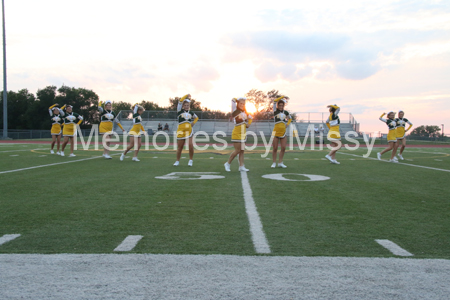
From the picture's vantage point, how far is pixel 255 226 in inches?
152

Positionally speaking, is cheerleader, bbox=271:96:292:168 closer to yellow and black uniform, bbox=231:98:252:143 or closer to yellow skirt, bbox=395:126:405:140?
yellow and black uniform, bbox=231:98:252:143

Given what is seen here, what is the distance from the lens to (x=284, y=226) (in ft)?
12.7

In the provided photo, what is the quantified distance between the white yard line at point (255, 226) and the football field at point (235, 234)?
0.03ft

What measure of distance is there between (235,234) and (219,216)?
775 millimetres

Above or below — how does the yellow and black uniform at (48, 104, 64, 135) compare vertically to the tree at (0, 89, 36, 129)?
below

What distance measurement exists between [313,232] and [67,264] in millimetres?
2267

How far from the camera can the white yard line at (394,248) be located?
298 cm

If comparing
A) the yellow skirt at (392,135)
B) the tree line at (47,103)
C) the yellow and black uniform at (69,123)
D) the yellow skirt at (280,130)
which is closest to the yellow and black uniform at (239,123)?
the yellow skirt at (280,130)

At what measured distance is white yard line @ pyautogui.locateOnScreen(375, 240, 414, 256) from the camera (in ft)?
9.77

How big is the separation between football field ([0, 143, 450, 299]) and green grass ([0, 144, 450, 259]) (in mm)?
15

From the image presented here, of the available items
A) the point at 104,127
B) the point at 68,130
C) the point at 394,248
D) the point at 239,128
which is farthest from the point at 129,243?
the point at 68,130

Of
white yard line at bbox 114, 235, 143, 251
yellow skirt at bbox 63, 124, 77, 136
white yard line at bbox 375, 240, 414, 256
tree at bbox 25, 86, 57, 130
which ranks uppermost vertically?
tree at bbox 25, 86, 57, 130

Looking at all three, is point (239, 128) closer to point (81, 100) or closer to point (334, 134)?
point (334, 134)

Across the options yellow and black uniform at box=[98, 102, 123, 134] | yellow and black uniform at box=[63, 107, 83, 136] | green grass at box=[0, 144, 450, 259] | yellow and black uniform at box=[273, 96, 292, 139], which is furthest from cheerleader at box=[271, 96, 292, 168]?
yellow and black uniform at box=[63, 107, 83, 136]
